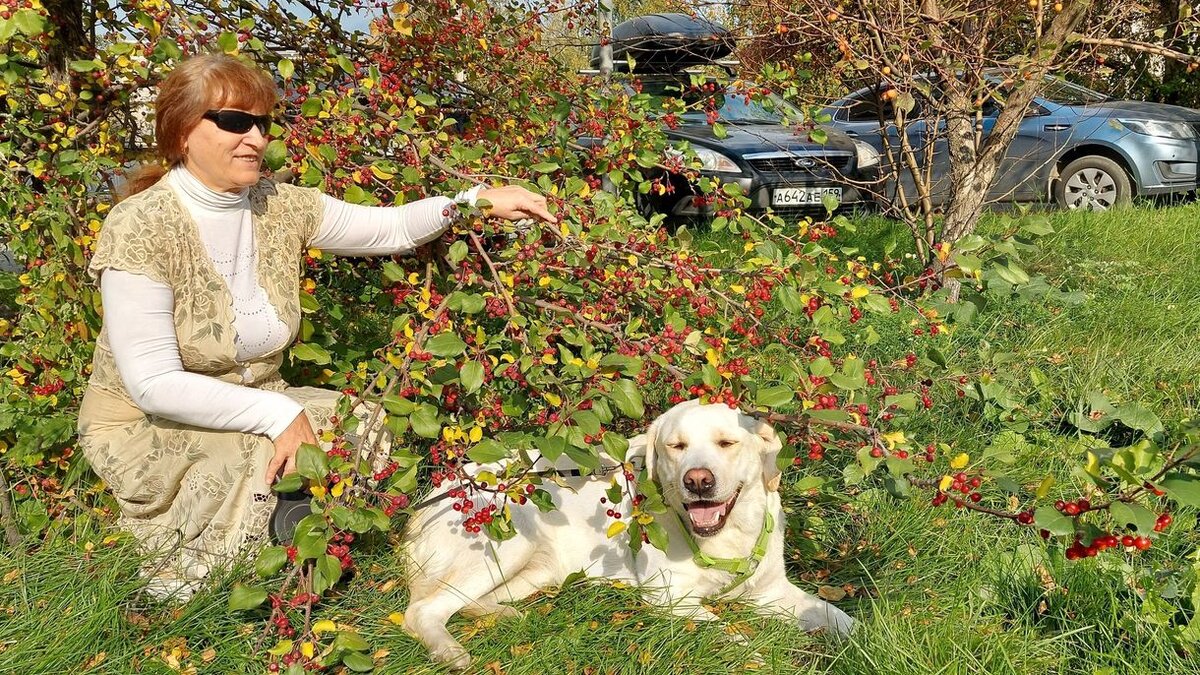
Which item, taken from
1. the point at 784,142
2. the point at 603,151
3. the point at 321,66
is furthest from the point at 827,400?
the point at 784,142

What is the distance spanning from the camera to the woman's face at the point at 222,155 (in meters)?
2.60

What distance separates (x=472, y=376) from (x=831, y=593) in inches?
54.1

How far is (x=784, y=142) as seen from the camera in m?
7.10

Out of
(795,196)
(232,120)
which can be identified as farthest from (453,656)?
(795,196)

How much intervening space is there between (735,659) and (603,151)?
2101 millimetres

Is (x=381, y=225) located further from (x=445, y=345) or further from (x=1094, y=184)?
(x=1094, y=184)

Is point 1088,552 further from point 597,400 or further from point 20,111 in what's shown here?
point 20,111

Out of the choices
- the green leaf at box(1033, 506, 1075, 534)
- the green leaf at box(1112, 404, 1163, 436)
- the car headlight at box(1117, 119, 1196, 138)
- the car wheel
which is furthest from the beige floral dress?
the car headlight at box(1117, 119, 1196, 138)

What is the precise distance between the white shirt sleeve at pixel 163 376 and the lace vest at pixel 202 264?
6cm

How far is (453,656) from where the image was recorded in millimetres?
2438

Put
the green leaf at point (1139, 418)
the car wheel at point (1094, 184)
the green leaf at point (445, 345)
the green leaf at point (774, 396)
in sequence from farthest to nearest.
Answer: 1. the car wheel at point (1094, 184)
2. the green leaf at point (1139, 418)
3. the green leaf at point (445, 345)
4. the green leaf at point (774, 396)

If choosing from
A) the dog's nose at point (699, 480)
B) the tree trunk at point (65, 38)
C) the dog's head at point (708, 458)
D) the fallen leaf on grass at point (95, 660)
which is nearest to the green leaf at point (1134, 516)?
the dog's head at point (708, 458)

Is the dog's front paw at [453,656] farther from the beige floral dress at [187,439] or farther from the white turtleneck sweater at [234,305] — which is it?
the white turtleneck sweater at [234,305]

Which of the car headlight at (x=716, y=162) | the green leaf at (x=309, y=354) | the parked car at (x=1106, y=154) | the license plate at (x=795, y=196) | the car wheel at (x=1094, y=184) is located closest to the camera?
the green leaf at (x=309, y=354)
